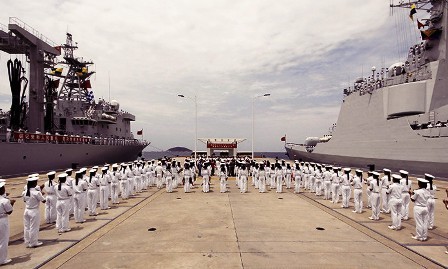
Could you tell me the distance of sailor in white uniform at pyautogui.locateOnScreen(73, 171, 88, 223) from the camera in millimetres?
9266

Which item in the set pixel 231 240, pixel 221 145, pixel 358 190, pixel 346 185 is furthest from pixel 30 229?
pixel 221 145

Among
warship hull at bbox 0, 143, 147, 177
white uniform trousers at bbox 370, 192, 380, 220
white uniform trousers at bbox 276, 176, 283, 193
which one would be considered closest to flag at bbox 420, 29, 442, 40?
white uniform trousers at bbox 276, 176, 283, 193

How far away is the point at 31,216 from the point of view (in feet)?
23.1

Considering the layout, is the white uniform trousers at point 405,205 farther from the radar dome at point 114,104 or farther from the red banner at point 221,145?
the radar dome at point 114,104

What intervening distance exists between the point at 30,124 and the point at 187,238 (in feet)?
107

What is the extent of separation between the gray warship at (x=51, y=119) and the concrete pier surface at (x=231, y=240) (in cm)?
1425

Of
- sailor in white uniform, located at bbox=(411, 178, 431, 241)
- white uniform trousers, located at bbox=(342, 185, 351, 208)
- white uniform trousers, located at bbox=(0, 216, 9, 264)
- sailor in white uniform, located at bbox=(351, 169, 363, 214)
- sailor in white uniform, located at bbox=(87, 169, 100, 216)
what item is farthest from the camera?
white uniform trousers, located at bbox=(342, 185, 351, 208)

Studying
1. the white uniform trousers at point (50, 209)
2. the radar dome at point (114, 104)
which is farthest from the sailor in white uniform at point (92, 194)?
the radar dome at point (114, 104)

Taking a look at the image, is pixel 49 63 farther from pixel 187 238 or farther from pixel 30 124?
pixel 187 238

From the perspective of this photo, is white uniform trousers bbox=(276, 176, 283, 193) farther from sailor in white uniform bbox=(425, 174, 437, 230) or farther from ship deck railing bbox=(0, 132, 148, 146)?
ship deck railing bbox=(0, 132, 148, 146)

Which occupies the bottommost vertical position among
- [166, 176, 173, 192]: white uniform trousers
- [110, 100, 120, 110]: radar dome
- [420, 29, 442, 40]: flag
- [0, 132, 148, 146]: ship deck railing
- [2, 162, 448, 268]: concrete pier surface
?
[2, 162, 448, 268]: concrete pier surface

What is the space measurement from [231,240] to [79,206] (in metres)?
5.57

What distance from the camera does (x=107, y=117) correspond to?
4125cm

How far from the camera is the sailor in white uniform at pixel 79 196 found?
9.27 metres
